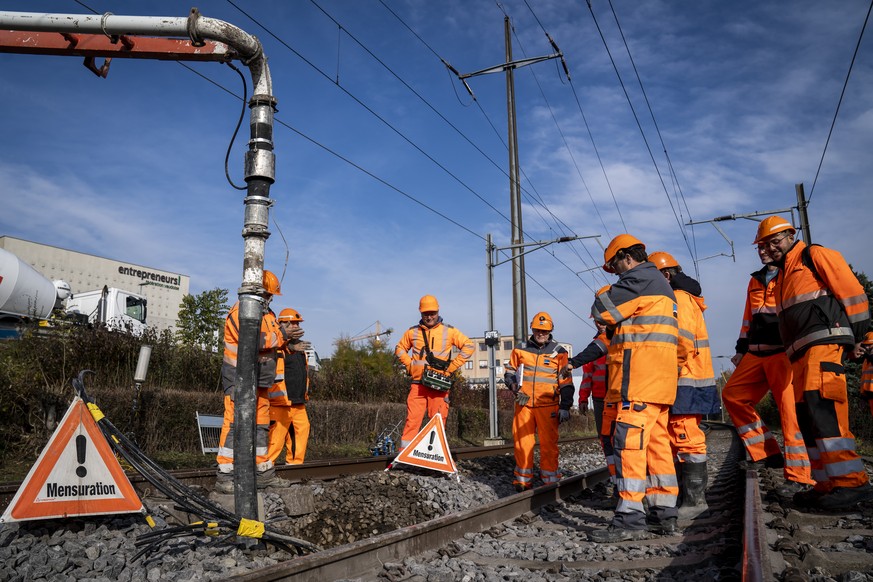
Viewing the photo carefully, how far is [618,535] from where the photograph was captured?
173 inches

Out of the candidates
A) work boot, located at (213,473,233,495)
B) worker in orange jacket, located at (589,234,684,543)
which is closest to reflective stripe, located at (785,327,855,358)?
worker in orange jacket, located at (589,234,684,543)

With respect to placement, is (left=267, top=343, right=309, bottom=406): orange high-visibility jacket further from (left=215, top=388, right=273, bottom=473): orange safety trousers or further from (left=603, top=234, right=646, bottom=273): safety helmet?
(left=603, top=234, right=646, bottom=273): safety helmet

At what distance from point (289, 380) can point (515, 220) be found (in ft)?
43.1

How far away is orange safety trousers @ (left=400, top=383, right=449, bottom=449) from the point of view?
8219mm

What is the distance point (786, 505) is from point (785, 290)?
5.39ft

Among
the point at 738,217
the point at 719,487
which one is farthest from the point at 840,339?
the point at 738,217

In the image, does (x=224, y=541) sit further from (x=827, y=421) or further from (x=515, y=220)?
(x=515, y=220)

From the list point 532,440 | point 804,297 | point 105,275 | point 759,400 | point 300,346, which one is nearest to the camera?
point 804,297

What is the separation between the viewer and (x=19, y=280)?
19062 mm

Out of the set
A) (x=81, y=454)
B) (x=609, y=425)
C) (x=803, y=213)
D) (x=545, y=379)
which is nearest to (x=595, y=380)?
(x=545, y=379)

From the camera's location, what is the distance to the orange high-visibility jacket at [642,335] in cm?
456

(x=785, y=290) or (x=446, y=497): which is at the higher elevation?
(x=785, y=290)

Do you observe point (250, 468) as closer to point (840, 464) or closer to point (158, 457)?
point (840, 464)

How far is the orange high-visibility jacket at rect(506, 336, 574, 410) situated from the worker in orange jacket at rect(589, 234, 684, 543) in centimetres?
238
